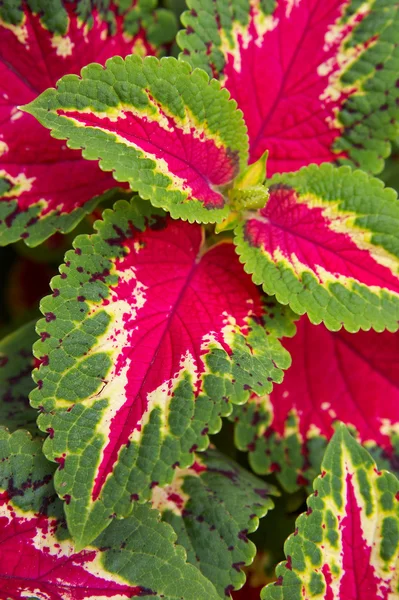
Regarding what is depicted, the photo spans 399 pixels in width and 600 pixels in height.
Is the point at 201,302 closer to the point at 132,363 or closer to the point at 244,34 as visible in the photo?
the point at 132,363

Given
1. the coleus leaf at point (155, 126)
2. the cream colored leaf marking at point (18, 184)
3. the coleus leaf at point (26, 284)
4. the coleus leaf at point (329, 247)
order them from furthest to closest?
the coleus leaf at point (26, 284) → the cream colored leaf marking at point (18, 184) → the coleus leaf at point (329, 247) → the coleus leaf at point (155, 126)

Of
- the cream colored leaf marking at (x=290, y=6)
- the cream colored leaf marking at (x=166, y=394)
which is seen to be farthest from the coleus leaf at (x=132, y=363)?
the cream colored leaf marking at (x=290, y=6)

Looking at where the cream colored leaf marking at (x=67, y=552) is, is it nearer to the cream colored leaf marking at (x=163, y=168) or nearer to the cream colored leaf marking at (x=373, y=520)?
the cream colored leaf marking at (x=373, y=520)

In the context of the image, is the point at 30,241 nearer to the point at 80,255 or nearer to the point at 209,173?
the point at 80,255

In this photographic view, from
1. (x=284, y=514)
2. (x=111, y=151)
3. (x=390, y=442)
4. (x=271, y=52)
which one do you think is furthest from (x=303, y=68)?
(x=284, y=514)

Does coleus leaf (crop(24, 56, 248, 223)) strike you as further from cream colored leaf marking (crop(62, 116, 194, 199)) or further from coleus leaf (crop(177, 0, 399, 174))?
coleus leaf (crop(177, 0, 399, 174))
